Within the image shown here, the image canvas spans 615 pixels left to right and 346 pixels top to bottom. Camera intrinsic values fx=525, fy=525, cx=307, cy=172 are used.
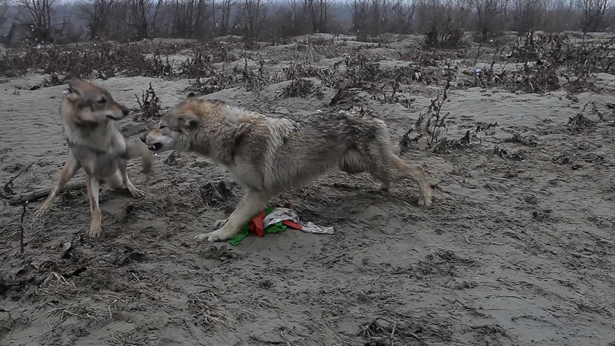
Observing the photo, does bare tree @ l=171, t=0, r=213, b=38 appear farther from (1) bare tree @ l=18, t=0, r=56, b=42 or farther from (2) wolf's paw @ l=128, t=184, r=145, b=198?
(2) wolf's paw @ l=128, t=184, r=145, b=198

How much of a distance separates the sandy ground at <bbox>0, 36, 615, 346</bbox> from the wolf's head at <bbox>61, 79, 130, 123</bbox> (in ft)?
3.33

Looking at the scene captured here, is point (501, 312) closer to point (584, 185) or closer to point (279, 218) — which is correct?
point (279, 218)

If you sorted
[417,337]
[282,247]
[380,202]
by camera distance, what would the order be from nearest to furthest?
[417,337], [282,247], [380,202]

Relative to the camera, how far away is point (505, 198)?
597cm

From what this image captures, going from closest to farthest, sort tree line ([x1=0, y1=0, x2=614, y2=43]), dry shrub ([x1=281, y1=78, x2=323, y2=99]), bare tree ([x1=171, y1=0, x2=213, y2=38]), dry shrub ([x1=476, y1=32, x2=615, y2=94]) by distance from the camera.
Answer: dry shrub ([x1=281, y1=78, x2=323, y2=99])
dry shrub ([x1=476, y1=32, x2=615, y2=94])
tree line ([x1=0, y1=0, x2=614, y2=43])
bare tree ([x1=171, y1=0, x2=213, y2=38])

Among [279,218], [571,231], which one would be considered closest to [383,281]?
[279,218]

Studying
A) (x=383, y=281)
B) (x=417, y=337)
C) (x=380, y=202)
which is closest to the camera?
(x=417, y=337)

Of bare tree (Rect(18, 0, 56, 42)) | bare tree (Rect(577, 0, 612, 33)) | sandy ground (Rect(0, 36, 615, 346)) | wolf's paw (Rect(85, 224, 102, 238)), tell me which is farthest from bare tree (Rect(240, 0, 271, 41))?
wolf's paw (Rect(85, 224, 102, 238))

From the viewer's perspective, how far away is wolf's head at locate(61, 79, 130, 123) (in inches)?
199

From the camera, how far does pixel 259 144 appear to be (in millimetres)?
5023

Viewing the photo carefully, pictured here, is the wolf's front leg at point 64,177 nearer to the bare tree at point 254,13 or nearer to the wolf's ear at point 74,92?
the wolf's ear at point 74,92

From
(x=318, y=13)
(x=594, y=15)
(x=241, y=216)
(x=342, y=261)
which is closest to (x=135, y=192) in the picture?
(x=241, y=216)

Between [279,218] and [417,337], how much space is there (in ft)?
6.21

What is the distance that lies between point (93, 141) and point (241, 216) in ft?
5.53
